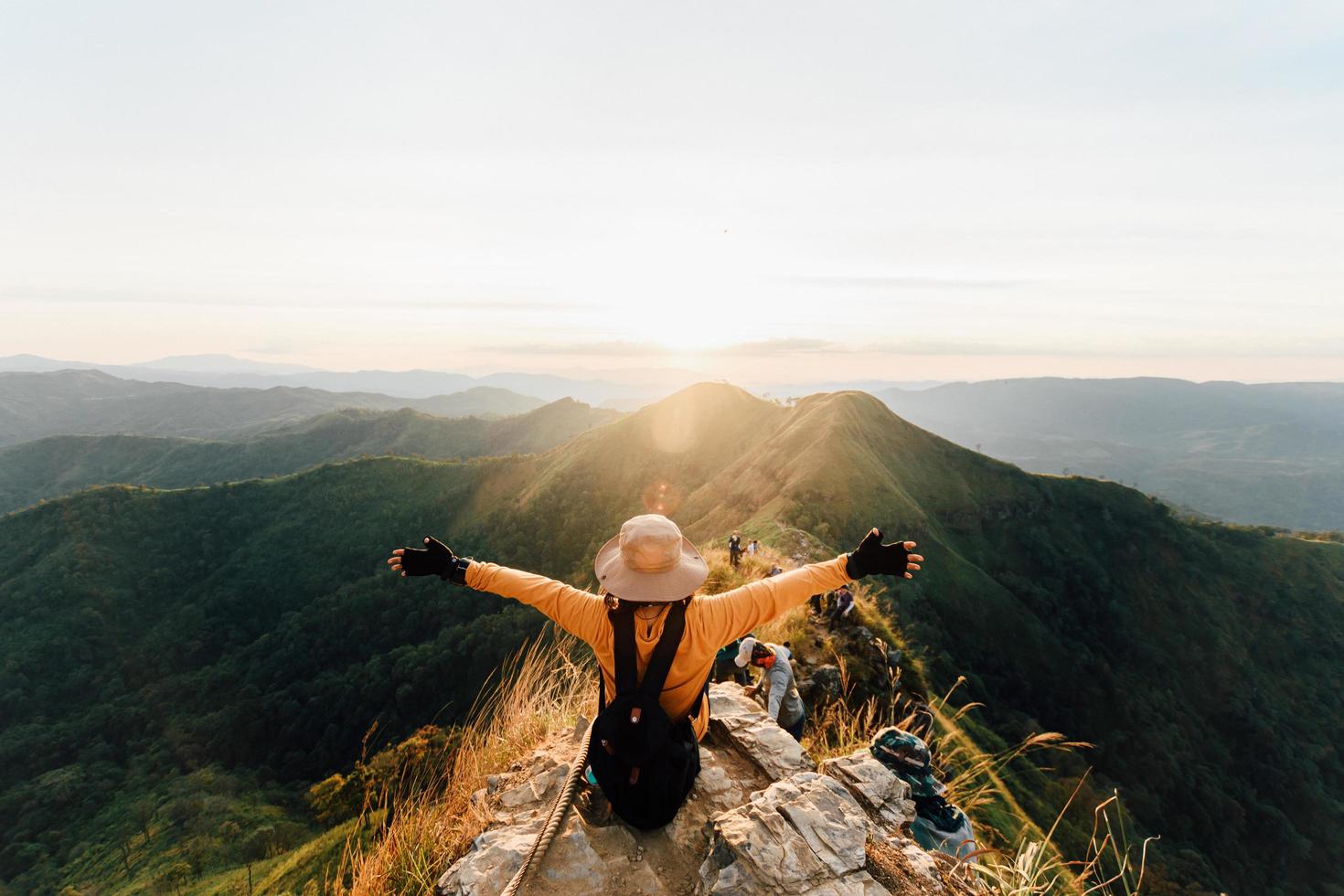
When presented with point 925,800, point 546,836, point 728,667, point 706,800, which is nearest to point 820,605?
point 728,667

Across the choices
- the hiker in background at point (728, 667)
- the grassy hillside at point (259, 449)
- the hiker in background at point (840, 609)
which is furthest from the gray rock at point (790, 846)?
the grassy hillside at point (259, 449)

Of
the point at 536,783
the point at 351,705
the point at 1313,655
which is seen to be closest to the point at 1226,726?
the point at 1313,655

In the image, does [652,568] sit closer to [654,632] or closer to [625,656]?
[654,632]

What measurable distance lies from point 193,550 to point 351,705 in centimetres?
5297

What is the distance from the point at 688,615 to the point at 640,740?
86cm

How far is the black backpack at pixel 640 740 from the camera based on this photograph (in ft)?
11.3

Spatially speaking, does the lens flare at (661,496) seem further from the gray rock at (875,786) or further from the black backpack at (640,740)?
the black backpack at (640,740)

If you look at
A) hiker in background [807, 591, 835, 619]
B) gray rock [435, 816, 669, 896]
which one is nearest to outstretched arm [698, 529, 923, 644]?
gray rock [435, 816, 669, 896]

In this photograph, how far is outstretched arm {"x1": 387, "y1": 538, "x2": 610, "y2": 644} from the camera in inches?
150

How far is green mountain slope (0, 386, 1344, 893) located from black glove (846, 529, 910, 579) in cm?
2346

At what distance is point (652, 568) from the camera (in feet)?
11.8

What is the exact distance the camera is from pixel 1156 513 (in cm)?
6397

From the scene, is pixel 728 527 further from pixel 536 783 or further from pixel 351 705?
pixel 351 705

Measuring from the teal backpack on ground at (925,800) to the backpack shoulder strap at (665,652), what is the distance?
2663 millimetres
